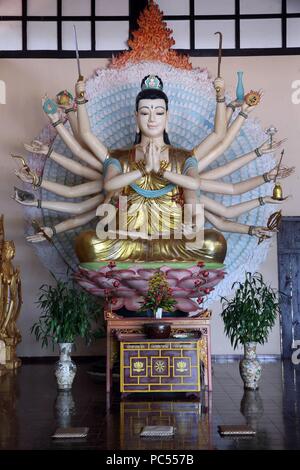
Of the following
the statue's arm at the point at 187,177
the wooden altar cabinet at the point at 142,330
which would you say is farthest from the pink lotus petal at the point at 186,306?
the statue's arm at the point at 187,177

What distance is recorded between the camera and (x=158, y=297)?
217 inches

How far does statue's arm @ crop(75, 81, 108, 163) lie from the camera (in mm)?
6871

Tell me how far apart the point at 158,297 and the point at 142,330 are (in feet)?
1.07

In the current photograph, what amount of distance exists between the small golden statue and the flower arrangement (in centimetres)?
177

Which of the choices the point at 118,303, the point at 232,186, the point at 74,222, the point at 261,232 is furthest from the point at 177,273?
the point at 74,222

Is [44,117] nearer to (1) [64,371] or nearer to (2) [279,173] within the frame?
(2) [279,173]

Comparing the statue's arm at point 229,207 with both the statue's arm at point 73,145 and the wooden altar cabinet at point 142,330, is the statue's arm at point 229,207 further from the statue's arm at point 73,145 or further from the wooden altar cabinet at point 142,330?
the wooden altar cabinet at point 142,330

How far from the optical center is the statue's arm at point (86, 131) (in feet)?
22.5

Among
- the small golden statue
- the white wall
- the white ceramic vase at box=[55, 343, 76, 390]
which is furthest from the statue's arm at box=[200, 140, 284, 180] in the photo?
the white ceramic vase at box=[55, 343, 76, 390]

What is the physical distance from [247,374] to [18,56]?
4.51m

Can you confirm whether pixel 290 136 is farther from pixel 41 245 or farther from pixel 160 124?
pixel 41 245

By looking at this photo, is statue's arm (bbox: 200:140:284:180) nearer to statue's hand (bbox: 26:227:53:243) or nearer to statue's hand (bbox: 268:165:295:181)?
statue's hand (bbox: 268:165:295:181)

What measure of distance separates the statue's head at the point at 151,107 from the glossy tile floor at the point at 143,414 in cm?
254
